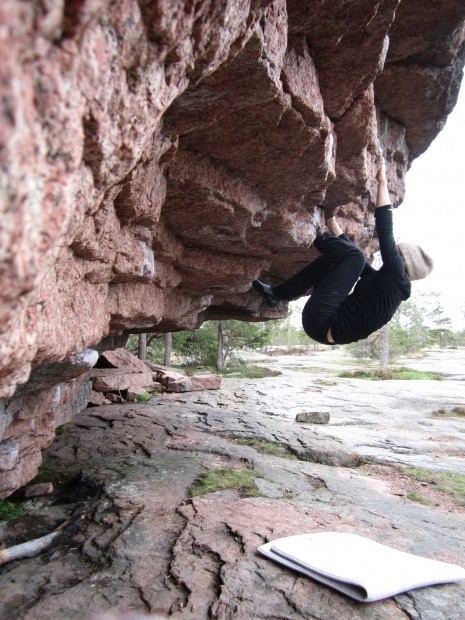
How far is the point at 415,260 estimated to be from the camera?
188 inches

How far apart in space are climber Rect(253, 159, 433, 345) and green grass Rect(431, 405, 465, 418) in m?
6.63

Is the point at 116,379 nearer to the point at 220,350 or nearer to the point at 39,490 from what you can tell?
the point at 39,490

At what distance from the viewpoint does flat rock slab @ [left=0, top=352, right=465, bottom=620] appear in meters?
2.83

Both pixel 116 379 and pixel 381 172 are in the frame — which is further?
pixel 116 379

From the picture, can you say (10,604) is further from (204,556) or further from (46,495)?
(46,495)

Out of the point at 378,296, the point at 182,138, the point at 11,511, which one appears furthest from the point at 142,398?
the point at 182,138

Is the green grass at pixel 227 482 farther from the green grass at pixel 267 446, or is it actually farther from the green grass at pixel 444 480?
the green grass at pixel 444 480

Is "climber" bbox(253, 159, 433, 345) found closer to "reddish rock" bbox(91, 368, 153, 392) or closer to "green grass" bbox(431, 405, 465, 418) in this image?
"reddish rock" bbox(91, 368, 153, 392)

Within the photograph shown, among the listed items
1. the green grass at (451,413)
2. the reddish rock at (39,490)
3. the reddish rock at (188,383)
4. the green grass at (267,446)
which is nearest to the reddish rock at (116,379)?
the reddish rock at (188,383)

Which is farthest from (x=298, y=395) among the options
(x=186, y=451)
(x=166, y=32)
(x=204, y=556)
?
(x=166, y=32)

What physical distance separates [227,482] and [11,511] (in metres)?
2.35

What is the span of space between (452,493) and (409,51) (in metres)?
4.97

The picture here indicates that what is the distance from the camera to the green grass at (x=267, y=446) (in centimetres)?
634

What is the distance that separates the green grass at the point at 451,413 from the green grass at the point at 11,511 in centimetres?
906
